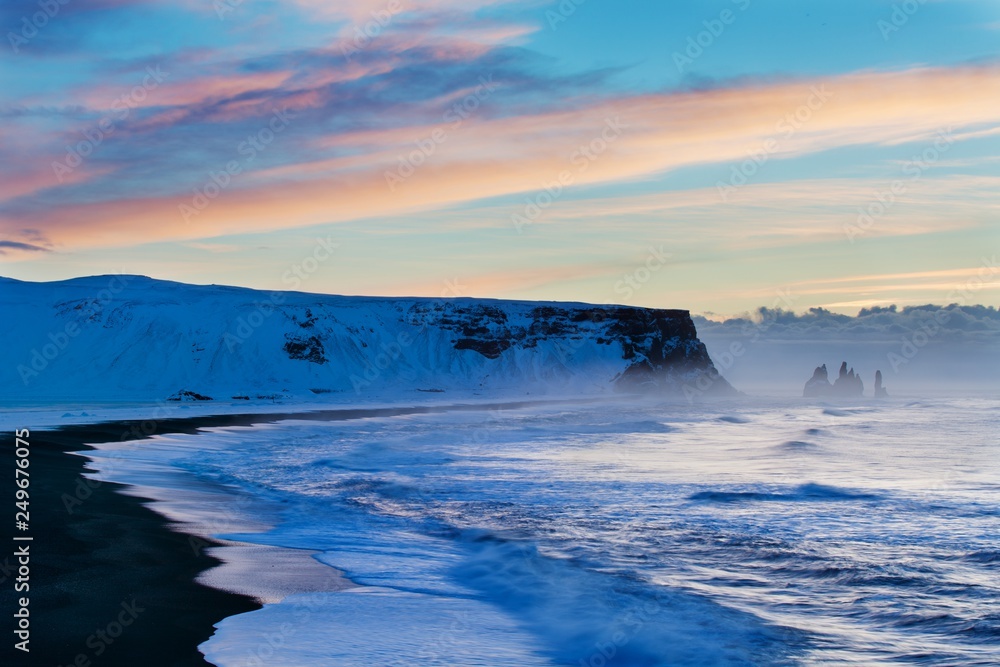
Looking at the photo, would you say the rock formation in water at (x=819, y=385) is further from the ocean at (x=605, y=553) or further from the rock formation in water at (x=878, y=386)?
the ocean at (x=605, y=553)

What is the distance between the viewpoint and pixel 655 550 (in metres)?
13.4

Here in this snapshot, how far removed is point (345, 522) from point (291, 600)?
6196mm

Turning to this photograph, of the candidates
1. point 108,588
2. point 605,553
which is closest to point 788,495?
point 605,553

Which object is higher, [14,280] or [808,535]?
[14,280]

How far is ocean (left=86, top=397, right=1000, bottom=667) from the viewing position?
8695 mm

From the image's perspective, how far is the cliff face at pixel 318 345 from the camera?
106 metres

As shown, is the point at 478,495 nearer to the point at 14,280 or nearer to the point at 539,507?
the point at 539,507

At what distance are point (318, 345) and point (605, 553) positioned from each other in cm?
11155

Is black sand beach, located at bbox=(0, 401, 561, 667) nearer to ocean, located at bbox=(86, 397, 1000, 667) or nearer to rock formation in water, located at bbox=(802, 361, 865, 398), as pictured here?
ocean, located at bbox=(86, 397, 1000, 667)

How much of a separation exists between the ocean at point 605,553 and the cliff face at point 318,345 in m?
67.5

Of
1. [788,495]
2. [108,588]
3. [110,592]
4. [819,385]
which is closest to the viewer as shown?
[110,592]

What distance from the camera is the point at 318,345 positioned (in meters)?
122

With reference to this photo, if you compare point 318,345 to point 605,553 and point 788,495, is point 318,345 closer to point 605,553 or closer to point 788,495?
point 788,495

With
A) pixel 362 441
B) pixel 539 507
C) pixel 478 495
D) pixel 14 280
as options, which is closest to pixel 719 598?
pixel 539 507
